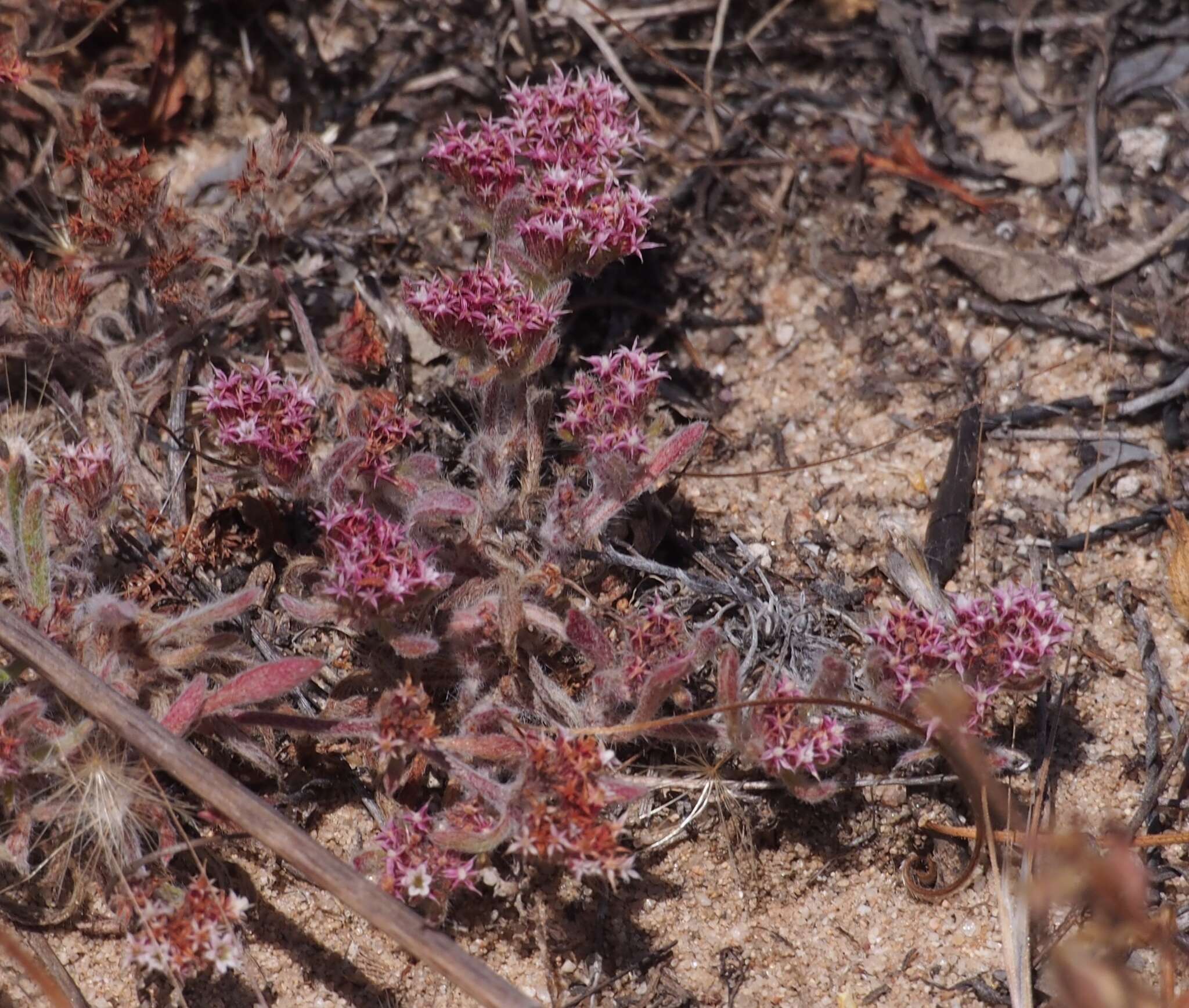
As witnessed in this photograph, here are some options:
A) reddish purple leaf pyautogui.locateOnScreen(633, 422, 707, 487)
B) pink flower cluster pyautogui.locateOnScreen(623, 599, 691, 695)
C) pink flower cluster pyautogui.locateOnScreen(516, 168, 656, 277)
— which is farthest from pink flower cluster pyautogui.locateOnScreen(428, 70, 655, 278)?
pink flower cluster pyautogui.locateOnScreen(623, 599, 691, 695)

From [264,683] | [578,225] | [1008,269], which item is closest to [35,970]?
[264,683]

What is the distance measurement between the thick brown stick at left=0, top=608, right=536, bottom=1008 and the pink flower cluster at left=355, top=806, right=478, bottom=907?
21cm

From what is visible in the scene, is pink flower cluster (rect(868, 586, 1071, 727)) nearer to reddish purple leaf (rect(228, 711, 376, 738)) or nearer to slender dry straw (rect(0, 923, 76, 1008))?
reddish purple leaf (rect(228, 711, 376, 738))

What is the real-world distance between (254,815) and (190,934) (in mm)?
327

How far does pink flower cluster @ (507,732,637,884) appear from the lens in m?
2.37

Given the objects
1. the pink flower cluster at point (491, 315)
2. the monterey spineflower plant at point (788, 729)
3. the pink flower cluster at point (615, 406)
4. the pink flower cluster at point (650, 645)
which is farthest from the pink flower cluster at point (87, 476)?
the monterey spineflower plant at point (788, 729)

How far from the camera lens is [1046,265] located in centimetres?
362

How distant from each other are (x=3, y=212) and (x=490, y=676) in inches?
84.1

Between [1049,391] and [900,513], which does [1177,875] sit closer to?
[900,513]

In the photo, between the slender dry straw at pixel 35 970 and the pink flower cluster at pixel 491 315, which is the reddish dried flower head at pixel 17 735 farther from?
the pink flower cluster at pixel 491 315

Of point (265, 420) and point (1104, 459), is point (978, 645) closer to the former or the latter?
point (1104, 459)

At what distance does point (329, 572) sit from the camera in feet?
8.27

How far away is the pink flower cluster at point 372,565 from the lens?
245cm

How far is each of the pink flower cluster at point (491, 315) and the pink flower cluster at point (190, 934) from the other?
4.42 feet
